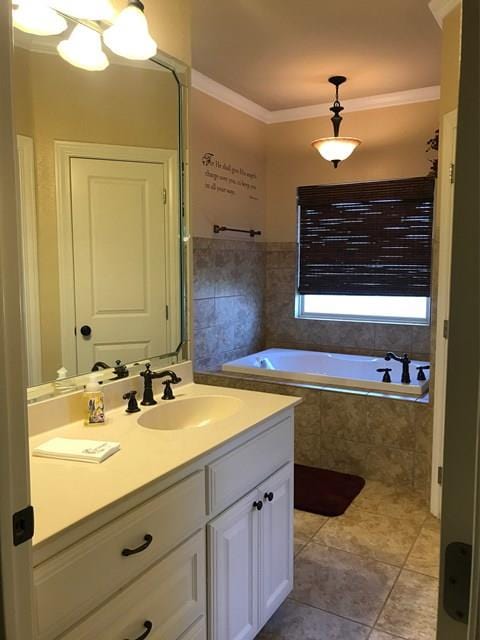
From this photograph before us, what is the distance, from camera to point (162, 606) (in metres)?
1.35

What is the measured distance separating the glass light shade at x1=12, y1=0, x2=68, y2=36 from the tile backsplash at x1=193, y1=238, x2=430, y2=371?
231cm

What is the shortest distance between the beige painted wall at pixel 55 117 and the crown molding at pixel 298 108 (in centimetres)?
187

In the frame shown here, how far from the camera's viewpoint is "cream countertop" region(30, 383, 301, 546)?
1.13 metres

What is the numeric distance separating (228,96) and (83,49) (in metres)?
2.49

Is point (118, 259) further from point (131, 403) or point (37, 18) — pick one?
point (37, 18)

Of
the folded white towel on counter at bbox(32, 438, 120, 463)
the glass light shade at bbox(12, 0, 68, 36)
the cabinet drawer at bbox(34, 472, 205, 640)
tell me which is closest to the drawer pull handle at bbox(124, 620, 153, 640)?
the cabinet drawer at bbox(34, 472, 205, 640)

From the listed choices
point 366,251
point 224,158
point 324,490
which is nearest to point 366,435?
point 324,490

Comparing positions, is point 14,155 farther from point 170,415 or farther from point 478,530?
point 170,415

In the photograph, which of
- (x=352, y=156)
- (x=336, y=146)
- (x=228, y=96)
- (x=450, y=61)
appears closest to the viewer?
(x=450, y=61)

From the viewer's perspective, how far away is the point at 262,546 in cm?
181

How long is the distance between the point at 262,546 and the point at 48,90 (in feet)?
5.52

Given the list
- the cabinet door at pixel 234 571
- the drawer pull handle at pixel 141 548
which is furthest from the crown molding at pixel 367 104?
the drawer pull handle at pixel 141 548

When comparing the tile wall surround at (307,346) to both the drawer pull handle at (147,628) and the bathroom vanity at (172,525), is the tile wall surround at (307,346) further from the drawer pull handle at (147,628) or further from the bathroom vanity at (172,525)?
the drawer pull handle at (147,628)

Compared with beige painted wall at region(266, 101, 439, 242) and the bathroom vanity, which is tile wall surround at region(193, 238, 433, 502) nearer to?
beige painted wall at region(266, 101, 439, 242)
